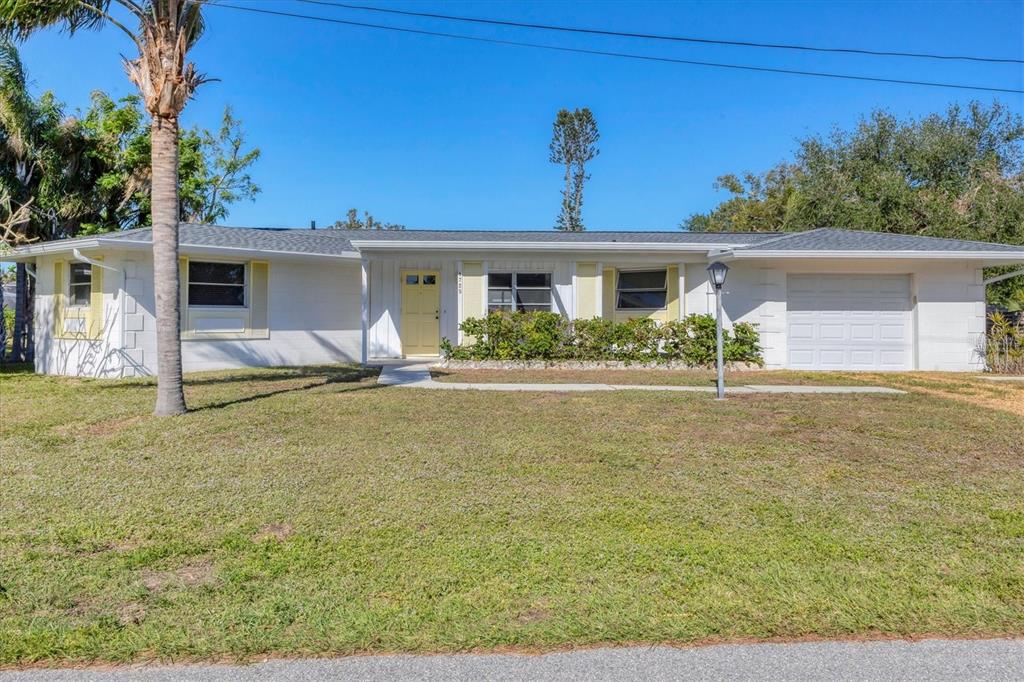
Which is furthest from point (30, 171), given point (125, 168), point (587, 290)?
point (587, 290)

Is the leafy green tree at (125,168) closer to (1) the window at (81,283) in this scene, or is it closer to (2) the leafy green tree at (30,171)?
(2) the leafy green tree at (30,171)

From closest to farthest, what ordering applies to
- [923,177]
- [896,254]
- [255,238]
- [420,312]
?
[896,254]
[255,238]
[420,312]
[923,177]

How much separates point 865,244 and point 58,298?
16.9m

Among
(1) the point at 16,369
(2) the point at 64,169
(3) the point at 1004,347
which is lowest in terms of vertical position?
(1) the point at 16,369

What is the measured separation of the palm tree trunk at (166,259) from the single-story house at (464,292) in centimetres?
416

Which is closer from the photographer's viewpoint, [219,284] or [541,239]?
[219,284]

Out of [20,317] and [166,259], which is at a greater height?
[166,259]

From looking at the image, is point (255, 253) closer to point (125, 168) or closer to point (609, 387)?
point (609, 387)

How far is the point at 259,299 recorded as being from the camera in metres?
12.1

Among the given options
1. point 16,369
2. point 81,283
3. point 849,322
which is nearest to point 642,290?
point 849,322

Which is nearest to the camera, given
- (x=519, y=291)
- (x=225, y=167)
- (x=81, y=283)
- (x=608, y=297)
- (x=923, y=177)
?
(x=81, y=283)

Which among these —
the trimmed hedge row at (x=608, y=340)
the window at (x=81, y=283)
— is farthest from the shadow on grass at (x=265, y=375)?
the window at (x=81, y=283)

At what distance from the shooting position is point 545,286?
13031 millimetres

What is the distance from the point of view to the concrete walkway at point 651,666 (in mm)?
2189
